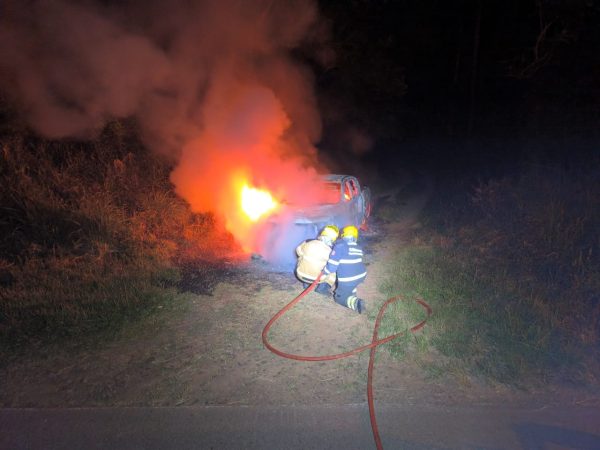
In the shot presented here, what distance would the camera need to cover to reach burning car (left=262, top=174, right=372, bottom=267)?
7.30 metres

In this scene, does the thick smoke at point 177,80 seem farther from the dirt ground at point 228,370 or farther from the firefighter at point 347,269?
the dirt ground at point 228,370

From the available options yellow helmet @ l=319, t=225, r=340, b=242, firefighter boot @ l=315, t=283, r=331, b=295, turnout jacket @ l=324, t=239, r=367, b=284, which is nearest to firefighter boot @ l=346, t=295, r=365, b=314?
turnout jacket @ l=324, t=239, r=367, b=284

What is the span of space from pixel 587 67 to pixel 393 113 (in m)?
8.06

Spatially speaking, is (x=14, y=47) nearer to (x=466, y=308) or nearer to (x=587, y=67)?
(x=466, y=308)

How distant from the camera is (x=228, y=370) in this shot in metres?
4.13

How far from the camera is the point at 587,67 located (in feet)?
39.5

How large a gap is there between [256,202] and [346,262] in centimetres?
299

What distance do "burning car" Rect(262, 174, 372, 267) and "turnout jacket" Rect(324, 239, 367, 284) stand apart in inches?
68.9

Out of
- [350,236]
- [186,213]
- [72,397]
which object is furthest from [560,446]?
[186,213]

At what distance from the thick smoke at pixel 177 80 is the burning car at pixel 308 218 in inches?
16.7

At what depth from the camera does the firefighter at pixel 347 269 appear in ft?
Answer: 18.0

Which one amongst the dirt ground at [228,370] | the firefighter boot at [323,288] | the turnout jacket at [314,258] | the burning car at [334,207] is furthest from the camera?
the burning car at [334,207]

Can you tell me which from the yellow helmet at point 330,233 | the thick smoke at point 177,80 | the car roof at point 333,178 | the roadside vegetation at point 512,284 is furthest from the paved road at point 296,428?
the car roof at point 333,178

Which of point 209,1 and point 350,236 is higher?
point 209,1
